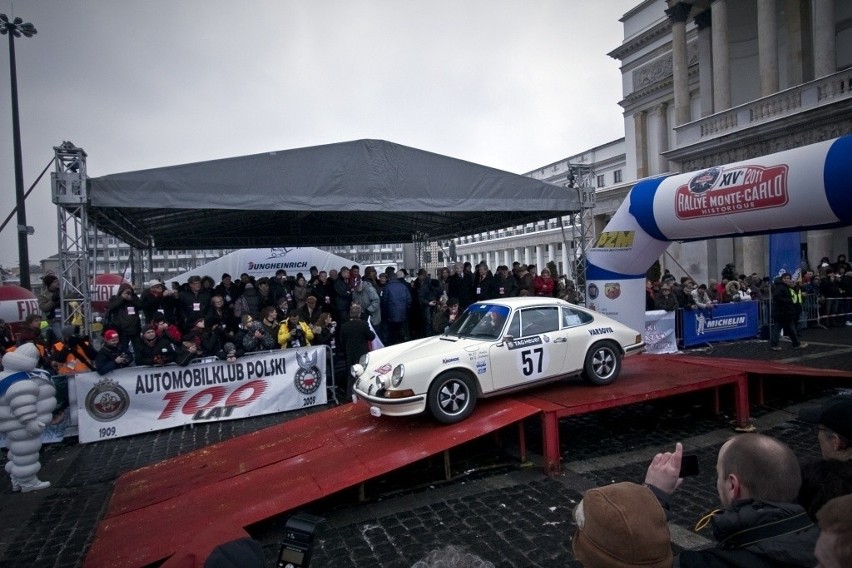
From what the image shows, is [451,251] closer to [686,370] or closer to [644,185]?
[644,185]

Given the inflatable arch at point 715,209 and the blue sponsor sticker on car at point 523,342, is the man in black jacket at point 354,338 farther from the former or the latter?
the inflatable arch at point 715,209

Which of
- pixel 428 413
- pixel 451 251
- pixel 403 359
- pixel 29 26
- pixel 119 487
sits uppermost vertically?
pixel 29 26

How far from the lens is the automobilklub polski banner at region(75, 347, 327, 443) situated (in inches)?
Result: 316

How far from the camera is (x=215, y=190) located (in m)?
9.38

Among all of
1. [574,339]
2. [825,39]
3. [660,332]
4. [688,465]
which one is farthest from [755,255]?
[688,465]

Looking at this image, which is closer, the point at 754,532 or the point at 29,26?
the point at 754,532

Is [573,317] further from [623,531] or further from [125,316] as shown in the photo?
[125,316]

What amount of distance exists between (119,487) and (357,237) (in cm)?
1656

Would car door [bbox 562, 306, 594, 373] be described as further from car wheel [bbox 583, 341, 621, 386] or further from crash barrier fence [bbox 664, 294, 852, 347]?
crash barrier fence [bbox 664, 294, 852, 347]

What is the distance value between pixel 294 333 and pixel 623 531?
8475 mm

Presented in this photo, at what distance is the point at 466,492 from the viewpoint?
18.4ft

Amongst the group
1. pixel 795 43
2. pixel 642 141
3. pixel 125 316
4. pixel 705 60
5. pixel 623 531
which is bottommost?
pixel 623 531

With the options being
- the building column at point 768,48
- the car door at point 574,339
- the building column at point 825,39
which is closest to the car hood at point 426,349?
the car door at point 574,339

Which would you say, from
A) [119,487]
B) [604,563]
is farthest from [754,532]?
[119,487]
